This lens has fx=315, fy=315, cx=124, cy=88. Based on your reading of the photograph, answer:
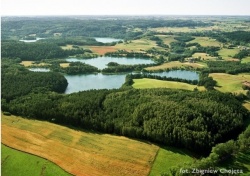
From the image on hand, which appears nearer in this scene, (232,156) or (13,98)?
(232,156)

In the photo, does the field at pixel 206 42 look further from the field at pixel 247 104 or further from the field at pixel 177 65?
the field at pixel 247 104

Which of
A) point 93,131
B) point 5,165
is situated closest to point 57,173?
point 5,165

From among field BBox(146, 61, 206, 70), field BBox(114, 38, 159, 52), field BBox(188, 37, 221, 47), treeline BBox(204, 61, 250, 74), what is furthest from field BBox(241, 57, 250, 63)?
field BBox(114, 38, 159, 52)

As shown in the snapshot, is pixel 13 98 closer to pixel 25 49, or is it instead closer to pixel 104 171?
pixel 104 171

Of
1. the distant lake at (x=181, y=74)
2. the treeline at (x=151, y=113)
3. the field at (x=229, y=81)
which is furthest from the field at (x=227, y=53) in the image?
the treeline at (x=151, y=113)

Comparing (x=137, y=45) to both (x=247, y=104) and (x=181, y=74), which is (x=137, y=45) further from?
(x=247, y=104)

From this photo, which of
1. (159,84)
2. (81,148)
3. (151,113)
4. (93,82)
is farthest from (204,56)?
(81,148)
